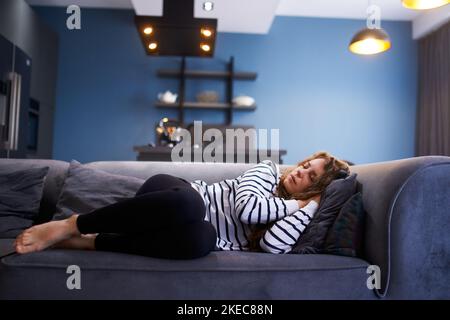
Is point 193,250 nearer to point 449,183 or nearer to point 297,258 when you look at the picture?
point 297,258

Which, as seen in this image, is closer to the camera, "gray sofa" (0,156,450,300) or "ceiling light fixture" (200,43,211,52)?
"gray sofa" (0,156,450,300)

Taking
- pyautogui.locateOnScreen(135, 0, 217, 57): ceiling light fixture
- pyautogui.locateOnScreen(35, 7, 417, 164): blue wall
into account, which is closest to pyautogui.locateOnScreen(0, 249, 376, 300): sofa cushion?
pyautogui.locateOnScreen(135, 0, 217, 57): ceiling light fixture

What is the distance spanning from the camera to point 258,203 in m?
1.35

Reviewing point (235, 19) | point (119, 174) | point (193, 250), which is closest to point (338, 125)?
point (235, 19)

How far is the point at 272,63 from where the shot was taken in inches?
182

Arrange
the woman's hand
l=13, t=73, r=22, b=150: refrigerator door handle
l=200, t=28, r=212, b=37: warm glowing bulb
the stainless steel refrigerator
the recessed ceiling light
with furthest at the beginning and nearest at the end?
the recessed ceiling light
l=13, t=73, r=22, b=150: refrigerator door handle
the stainless steel refrigerator
l=200, t=28, r=212, b=37: warm glowing bulb
the woman's hand

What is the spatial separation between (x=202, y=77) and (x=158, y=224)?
3579mm

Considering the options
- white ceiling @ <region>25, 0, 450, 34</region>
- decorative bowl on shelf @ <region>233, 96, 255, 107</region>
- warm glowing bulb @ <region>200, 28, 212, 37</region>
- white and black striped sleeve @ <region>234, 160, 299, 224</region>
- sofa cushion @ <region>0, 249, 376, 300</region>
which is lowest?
sofa cushion @ <region>0, 249, 376, 300</region>

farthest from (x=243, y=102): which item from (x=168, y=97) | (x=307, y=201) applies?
(x=307, y=201)

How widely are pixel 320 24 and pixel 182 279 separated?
4.26 metres

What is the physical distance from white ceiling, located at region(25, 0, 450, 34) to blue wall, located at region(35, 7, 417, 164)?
11 centimetres

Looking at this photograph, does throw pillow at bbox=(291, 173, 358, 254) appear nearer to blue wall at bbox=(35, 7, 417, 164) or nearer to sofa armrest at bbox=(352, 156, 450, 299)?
sofa armrest at bbox=(352, 156, 450, 299)

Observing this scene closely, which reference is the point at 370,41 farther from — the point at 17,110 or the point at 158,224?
the point at 17,110

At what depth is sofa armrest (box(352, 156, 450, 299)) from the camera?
1.18 metres
